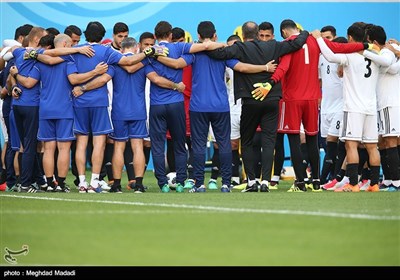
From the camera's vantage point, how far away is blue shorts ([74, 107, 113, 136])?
1509cm

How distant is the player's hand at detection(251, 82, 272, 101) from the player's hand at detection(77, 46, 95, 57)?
235 cm

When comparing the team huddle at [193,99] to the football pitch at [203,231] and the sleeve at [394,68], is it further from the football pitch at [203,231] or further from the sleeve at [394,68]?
the football pitch at [203,231]

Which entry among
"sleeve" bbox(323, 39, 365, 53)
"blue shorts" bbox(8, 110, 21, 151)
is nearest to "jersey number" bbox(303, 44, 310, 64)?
"sleeve" bbox(323, 39, 365, 53)

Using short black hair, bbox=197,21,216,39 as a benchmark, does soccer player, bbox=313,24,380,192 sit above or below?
below

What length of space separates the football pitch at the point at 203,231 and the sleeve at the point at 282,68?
7.75ft

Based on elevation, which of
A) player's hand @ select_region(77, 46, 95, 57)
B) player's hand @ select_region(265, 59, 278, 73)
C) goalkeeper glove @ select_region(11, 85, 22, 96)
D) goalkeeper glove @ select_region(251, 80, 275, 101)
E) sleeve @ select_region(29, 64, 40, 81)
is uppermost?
player's hand @ select_region(77, 46, 95, 57)

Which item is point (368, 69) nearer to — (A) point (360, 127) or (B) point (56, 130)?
(A) point (360, 127)

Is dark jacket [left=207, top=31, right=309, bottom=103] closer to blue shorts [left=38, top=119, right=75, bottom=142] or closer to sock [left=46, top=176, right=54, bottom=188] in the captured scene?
blue shorts [left=38, top=119, right=75, bottom=142]

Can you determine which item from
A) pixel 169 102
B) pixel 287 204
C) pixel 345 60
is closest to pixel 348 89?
pixel 345 60

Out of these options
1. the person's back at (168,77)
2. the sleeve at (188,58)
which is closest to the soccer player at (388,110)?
the sleeve at (188,58)

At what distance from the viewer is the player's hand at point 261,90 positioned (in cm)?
1477

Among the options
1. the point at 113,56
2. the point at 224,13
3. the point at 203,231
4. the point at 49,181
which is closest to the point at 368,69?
the point at 113,56

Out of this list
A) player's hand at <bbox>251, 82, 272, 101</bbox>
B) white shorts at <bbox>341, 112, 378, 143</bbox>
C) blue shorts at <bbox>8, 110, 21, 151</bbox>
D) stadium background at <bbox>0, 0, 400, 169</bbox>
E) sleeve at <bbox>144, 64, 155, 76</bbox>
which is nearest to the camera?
player's hand at <bbox>251, 82, 272, 101</bbox>

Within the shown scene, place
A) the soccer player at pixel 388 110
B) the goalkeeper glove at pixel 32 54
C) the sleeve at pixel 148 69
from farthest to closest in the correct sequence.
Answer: the soccer player at pixel 388 110 → the sleeve at pixel 148 69 → the goalkeeper glove at pixel 32 54
